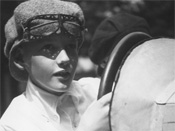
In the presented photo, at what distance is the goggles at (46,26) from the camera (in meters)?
2.25

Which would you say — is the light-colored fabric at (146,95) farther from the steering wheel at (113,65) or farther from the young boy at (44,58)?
the young boy at (44,58)

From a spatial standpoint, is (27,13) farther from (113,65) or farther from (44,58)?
(113,65)

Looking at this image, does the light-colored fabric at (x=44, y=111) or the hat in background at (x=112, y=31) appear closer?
the light-colored fabric at (x=44, y=111)

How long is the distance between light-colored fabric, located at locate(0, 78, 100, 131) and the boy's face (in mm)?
74

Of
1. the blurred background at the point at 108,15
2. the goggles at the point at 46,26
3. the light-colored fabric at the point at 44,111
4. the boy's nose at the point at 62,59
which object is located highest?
the goggles at the point at 46,26

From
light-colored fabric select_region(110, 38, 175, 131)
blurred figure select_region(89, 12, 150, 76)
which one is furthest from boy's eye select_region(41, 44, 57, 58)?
blurred figure select_region(89, 12, 150, 76)

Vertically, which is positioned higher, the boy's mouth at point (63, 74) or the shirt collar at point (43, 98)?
the boy's mouth at point (63, 74)

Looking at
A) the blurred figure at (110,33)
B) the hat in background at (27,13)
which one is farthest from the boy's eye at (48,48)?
the blurred figure at (110,33)

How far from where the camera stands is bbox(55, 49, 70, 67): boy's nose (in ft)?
7.45

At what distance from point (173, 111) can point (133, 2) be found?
24.2 feet

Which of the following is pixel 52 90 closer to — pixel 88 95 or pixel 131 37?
pixel 88 95

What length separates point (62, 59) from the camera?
2275 millimetres

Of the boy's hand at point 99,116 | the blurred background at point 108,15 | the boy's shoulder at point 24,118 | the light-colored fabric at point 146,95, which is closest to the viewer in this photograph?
the light-colored fabric at point 146,95

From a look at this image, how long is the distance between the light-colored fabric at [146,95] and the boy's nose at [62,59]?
34 cm
